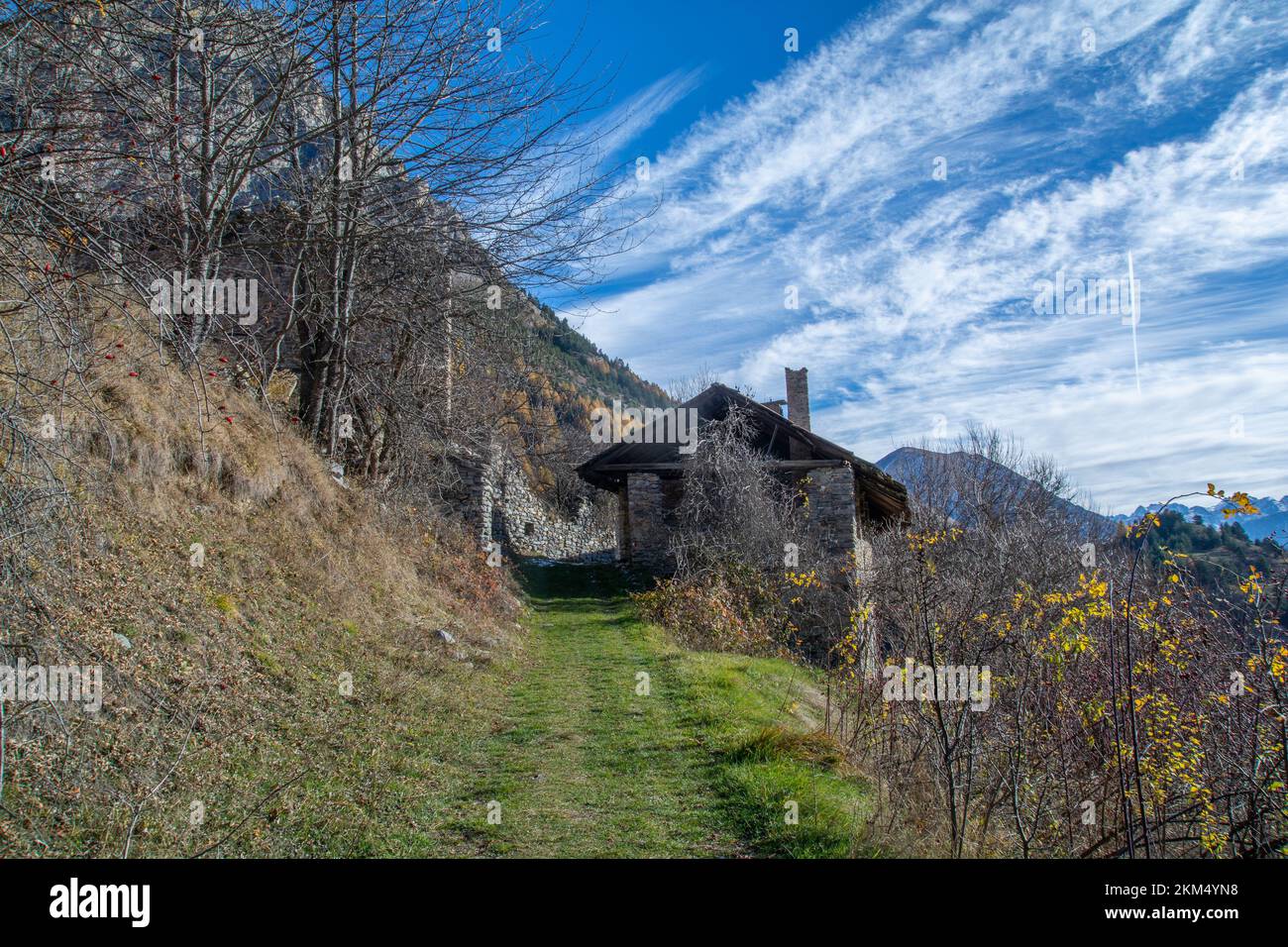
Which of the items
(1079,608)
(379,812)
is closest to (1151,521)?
(1079,608)

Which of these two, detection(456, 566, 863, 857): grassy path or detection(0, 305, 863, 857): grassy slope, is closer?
detection(0, 305, 863, 857): grassy slope

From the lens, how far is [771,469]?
17438 millimetres

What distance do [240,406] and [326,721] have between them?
5.19 meters

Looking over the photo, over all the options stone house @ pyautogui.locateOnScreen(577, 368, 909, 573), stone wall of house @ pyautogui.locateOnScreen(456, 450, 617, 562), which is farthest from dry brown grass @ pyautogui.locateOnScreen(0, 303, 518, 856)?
stone wall of house @ pyautogui.locateOnScreen(456, 450, 617, 562)

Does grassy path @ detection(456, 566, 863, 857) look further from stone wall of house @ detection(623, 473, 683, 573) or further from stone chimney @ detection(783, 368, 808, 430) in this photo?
stone chimney @ detection(783, 368, 808, 430)

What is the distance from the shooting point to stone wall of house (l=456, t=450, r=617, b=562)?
20.7 m

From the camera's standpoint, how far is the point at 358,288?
37.3 ft

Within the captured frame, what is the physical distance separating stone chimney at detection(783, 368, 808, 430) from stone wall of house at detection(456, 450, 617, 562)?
26.1 feet

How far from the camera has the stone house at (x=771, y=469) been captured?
676 inches

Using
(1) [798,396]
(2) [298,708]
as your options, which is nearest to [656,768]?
(2) [298,708]

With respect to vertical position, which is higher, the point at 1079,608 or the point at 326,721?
the point at 1079,608

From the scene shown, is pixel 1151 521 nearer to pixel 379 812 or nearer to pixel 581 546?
pixel 379 812
